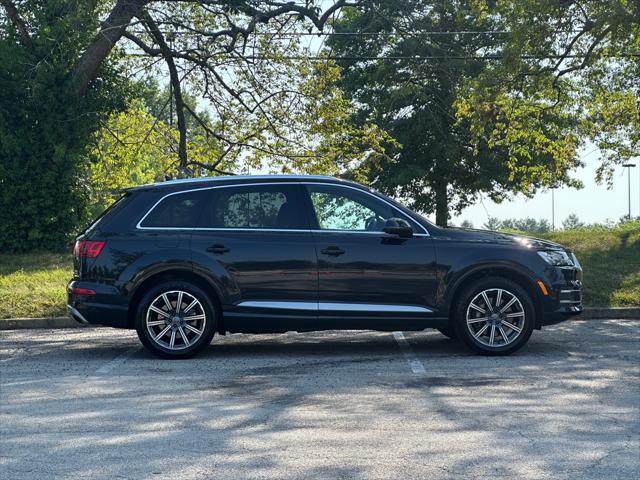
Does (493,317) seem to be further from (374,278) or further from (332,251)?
(332,251)

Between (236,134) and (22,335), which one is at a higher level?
(236,134)

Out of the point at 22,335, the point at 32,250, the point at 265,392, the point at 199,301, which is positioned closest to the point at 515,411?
the point at 265,392

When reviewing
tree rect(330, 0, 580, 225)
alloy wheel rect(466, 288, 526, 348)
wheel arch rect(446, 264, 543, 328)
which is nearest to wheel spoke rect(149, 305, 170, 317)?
wheel arch rect(446, 264, 543, 328)

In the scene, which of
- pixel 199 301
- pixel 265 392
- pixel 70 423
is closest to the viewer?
pixel 70 423

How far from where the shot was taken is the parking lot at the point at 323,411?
5.54 metres

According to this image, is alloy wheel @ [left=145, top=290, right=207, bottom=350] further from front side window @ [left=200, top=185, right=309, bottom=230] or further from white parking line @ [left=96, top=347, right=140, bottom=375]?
front side window @ [left=200, top=185, right=309, bottom=230]

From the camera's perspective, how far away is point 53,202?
23.2 metres

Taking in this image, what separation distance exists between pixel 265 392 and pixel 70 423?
1.74 metres

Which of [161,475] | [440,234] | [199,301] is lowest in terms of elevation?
[161,475]

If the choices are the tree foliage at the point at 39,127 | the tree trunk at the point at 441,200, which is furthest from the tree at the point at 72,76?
the tree trunk at the point at 441,200

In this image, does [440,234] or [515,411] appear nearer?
[515,411]

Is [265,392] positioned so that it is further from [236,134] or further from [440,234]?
[236,134]

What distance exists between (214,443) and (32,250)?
18100 mm

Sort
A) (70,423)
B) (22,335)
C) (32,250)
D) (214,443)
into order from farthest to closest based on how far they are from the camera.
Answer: (32,250)
(22,335)
(70,423)
(214,443)
